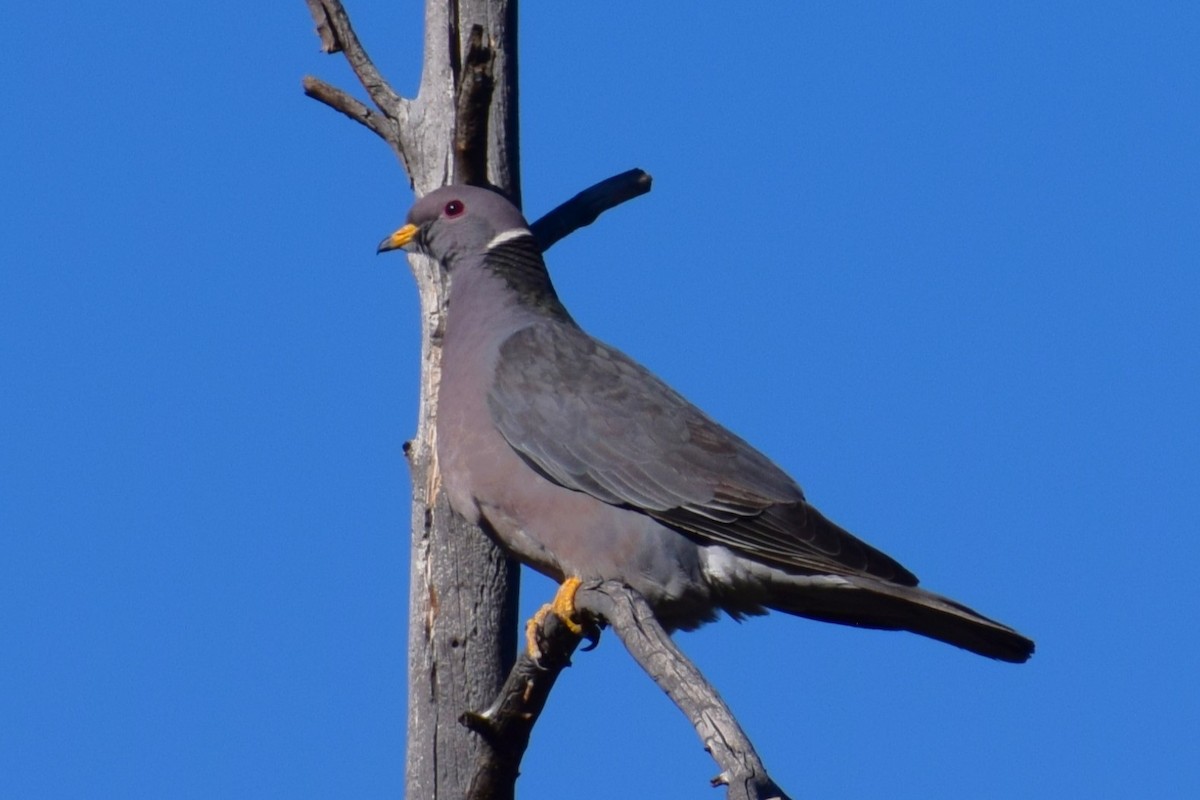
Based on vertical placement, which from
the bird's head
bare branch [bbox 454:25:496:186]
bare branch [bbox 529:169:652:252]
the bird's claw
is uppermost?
bare branch [bbox 529:169:652:252]

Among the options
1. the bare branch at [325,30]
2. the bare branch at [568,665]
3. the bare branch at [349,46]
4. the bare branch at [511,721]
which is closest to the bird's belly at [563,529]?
the bare branch at [568,665]

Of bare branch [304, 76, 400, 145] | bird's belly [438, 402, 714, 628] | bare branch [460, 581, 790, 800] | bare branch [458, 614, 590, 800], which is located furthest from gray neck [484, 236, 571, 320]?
bare branch [458, 614, 590, 800]

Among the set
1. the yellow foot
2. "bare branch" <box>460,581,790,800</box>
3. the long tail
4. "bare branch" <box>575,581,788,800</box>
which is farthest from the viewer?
the long tail

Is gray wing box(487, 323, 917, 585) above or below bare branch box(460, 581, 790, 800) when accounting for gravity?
above

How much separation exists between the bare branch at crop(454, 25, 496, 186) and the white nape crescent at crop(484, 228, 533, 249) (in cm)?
50

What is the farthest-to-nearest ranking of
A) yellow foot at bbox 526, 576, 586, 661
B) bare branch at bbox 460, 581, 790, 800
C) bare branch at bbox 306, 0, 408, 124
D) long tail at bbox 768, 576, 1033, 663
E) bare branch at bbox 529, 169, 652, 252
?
bare branch at bbox 529, 169, 652, 252
bare branch at bbox 306, 0, 408, 124
long tail at bbox 768, 576, 1033, 663
yellow foot at bbox 526, 576, 586, 661
bare branch at bbox 460, 581, 790, 800

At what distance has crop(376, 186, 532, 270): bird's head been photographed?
227 inches

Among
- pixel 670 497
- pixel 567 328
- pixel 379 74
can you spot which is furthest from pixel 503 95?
pixel 670 497

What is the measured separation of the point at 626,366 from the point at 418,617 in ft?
Answer: 4.03

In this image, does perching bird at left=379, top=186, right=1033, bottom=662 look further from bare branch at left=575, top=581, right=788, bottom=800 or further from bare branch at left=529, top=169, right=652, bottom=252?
bare branch at left=575, top=581, right=788, bottom=800

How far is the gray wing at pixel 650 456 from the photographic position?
5.45 meters

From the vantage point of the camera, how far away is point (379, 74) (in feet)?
18.8

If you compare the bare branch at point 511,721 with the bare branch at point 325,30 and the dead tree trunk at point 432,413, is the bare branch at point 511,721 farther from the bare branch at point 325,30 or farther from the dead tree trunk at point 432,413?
the bare branch at point 325,30

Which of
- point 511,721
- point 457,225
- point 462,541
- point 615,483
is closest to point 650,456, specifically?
point 615,483
